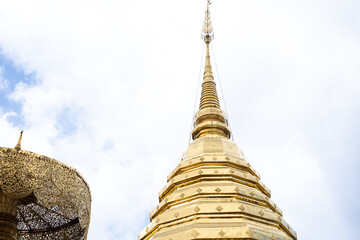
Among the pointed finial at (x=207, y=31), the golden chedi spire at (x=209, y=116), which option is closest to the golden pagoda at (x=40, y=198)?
the golden chedi spire at (x=209, y=116)

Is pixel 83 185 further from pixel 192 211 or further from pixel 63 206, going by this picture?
pixel 192 211

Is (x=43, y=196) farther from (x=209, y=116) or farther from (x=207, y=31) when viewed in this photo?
(x=207, y=31)

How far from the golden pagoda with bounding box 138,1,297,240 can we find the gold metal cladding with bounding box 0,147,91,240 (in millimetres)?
1467

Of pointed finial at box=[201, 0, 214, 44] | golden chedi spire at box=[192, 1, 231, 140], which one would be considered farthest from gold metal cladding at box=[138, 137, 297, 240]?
pointed finial at box=[201, 0, 214, 44]

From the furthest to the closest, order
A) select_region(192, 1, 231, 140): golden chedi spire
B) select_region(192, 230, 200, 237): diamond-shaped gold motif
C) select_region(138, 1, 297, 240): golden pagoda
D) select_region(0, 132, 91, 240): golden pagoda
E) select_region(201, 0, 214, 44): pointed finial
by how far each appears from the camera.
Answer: select_region(201, 0, 214, 44): pointed finial
select_region(192, 1, 231, 140): golden chedi spire
select_region(0, 132, 91, 240): golden pagoda
select_region(138, 1, 297, 240): golden pagoda
select_region(192, 230, 200, 237): diamond-shaped gold motif

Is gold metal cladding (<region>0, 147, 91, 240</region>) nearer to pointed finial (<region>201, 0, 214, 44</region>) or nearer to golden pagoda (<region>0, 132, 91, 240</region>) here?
golden pagoda (<region>0, 132, 91, 240</region>)

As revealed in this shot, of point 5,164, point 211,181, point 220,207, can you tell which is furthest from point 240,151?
point 5,164

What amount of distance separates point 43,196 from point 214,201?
2981mm

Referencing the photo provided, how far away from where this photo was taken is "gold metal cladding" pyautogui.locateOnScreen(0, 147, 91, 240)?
7.27 meters

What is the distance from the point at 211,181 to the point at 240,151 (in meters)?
1.29

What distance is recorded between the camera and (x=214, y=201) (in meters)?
6.70

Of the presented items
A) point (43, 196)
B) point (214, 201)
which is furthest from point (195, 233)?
point (43, 196)

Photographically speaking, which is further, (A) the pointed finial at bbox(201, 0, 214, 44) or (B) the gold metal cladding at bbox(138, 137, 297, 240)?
(A) the pointed finial at bbox(201, 0, 214, 44)

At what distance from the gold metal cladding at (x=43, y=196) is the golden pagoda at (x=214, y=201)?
4.81ft
